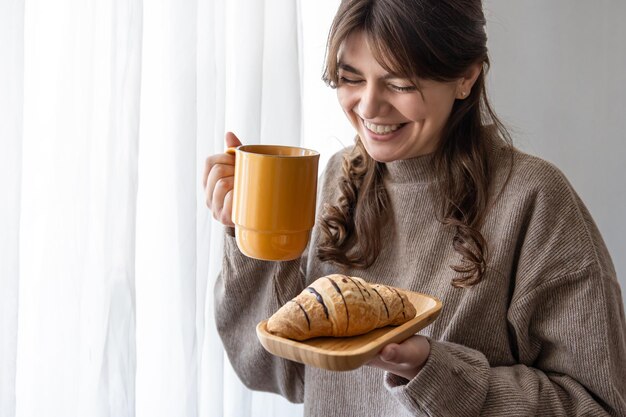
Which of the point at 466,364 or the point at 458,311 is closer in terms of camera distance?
the point at 466,364

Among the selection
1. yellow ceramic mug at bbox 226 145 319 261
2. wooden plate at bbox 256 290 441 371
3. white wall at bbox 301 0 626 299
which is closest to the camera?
wooden plate at bbox 256 290 441 371

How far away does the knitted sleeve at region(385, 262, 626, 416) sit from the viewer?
961 mm

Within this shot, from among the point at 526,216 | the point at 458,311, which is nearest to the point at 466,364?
the point at 458,311

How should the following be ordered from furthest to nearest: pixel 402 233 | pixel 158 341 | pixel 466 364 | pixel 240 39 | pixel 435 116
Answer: pixel 240 39
pixel 158 341
pixel 402 233
pixel 435 116
pixel 466 364

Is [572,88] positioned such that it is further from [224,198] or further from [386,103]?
[224,198]

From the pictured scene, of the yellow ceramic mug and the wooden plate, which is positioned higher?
the yellow ceramic mug

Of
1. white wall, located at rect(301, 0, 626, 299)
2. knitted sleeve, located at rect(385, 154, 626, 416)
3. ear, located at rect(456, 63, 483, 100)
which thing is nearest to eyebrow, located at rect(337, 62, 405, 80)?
ear, located at rect(456, 63, 483, 100)

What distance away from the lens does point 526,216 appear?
1080 mm

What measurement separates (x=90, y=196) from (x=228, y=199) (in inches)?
10.6

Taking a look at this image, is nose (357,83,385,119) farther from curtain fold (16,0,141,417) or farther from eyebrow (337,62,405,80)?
curtain fold (16,0,141,417)

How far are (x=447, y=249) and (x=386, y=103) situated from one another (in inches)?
10.2

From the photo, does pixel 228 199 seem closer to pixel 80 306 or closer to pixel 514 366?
pixel 80 306

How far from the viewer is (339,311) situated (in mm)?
814

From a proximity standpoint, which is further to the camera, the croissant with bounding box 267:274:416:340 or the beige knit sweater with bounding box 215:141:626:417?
the beige knit sweater with bounding box 215:141:626:417
